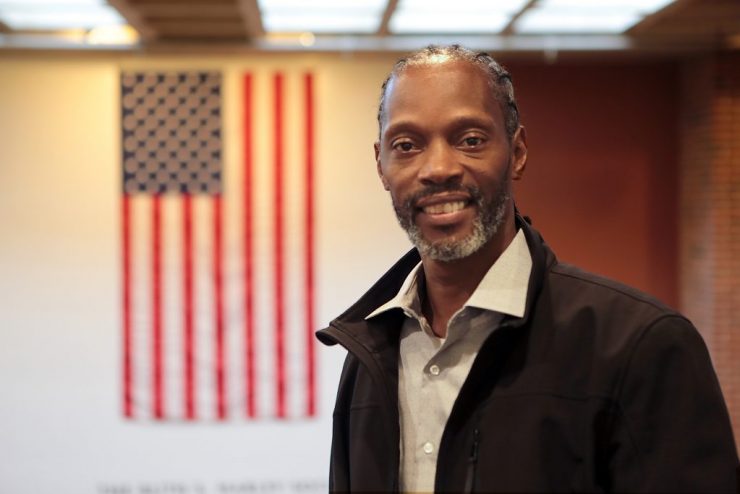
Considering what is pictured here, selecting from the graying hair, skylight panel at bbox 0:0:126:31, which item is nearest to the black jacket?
the graying hair

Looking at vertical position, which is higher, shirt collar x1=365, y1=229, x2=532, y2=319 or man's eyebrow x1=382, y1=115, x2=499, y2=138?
man's eyebrow x1=382, y1=115, x2=499, y2=138

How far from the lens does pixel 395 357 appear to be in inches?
56.7

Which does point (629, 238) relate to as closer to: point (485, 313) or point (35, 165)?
point (35, 165)

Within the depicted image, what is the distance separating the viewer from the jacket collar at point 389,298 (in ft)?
4.27

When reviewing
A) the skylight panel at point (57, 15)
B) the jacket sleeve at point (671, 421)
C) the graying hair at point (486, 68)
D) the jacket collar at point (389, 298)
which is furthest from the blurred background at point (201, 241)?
the jacket sleeve at point (671, 421)

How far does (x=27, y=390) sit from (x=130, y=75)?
217 cm

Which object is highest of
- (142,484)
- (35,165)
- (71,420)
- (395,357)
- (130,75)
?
(130,75)

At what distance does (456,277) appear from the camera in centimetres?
143

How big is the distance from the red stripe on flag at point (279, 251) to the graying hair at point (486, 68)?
4488 mm

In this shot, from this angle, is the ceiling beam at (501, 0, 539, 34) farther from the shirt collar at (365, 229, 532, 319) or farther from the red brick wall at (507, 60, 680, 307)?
the shirt collar at (365, 229, 532, 319)

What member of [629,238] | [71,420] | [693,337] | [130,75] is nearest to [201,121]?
[130,75]

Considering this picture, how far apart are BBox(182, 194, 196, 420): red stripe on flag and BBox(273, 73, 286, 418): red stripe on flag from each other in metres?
0.55

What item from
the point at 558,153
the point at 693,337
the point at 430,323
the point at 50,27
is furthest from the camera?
the point at 558,153

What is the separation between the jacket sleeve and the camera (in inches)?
45.1
